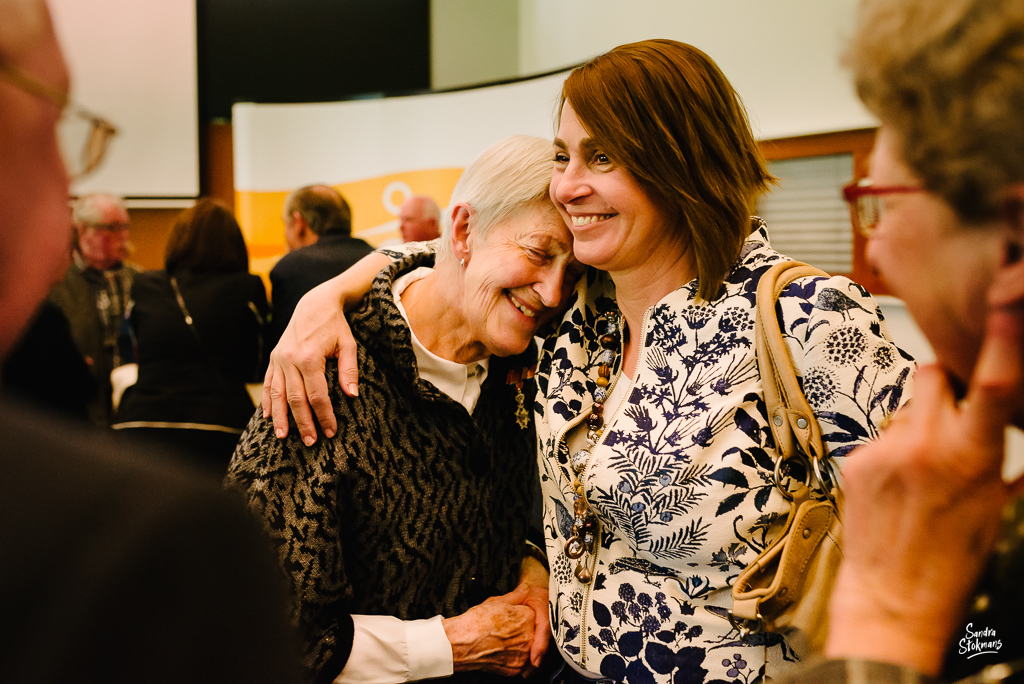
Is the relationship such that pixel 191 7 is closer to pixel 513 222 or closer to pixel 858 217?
pixel 513 222

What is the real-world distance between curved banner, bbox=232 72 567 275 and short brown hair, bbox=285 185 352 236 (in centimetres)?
183

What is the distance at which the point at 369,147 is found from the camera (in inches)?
259

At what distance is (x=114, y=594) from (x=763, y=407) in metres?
1.11

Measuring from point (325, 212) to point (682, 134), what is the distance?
2.99 m

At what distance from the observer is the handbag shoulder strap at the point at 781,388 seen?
1.22 metres

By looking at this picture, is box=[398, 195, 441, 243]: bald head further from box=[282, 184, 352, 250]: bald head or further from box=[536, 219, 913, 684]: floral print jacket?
box=[536, 219, 913, 684]: floral print jacket

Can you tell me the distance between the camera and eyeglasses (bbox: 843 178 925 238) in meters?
0.67

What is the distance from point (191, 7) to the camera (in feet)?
24.9

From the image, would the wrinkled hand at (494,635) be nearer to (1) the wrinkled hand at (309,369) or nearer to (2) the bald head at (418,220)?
(1) the wrinkled hand at (309,369)

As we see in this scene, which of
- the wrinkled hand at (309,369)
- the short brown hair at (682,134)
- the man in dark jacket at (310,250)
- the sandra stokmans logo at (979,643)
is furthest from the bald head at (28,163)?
the man in dark jacket at (310,250)

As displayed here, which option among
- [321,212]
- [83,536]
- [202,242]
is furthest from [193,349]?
[83,536]

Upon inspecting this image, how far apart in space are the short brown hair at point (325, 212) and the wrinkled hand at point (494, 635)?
9.05ft

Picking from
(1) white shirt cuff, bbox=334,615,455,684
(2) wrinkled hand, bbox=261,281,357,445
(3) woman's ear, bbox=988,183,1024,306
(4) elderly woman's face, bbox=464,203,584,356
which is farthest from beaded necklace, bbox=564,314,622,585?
(3) woman's ear, bbox=988,183,1024,306

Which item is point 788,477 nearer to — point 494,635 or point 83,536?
point 494,635
